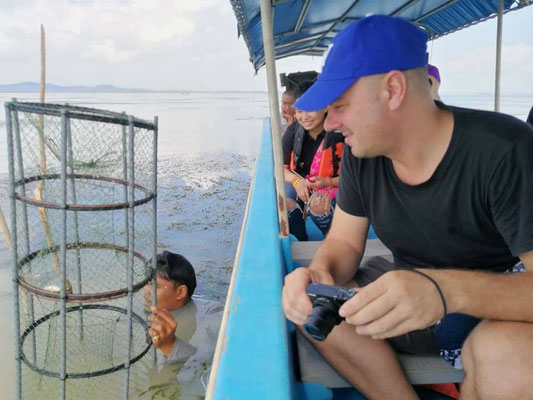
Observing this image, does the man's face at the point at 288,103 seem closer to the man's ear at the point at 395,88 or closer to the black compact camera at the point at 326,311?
the man's ear at the point at 395,88

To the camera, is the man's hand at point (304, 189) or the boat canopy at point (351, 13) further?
the boat canopy at point (351, 13)

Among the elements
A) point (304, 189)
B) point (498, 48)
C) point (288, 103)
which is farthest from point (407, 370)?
point (498, 48)

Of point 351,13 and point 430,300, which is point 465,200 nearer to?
point 430,300

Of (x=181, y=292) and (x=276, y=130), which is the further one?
(x=181, y=292)

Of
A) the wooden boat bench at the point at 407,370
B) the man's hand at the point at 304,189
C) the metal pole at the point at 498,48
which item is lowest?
the wooden boat bench at the point at 407,370

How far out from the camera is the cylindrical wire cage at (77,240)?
1742mm

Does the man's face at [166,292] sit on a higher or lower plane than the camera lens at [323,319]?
lower

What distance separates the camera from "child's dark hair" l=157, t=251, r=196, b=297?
3.16 m

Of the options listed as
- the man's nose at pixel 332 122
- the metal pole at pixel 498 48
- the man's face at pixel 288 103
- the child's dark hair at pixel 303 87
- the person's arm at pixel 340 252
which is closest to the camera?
the man's nose at pixel 332 122

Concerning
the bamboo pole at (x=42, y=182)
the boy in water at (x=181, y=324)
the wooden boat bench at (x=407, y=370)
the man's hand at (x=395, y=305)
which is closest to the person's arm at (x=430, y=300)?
the man's hand at (x=395, y=305)

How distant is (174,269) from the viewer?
320 centimetres

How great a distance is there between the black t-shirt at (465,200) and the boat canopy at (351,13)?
8.74 feet

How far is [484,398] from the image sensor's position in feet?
3.66

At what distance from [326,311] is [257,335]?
14.4 inches
